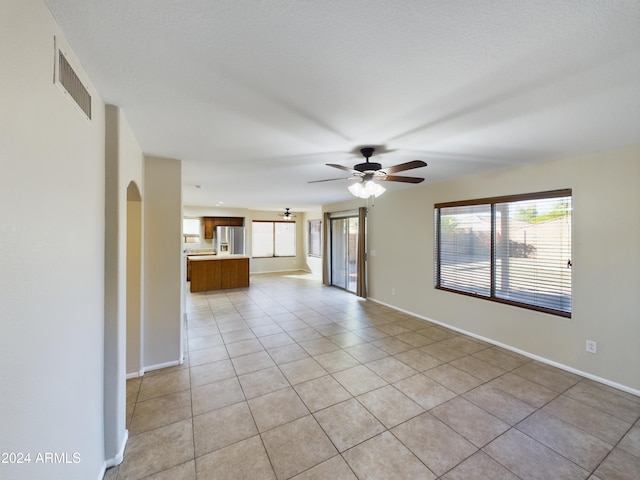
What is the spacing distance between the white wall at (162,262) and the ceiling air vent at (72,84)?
1.64 meters

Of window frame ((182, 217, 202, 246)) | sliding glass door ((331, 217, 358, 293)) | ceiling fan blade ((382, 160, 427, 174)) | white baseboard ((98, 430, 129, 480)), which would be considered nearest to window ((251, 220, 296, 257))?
window frame ((182, 217, 202, 246))

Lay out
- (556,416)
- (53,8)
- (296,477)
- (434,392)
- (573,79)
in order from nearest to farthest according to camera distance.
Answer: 1. (53,8)
2. (573,79)
3. (296,477)
4. (556,416)
5. (434,392)

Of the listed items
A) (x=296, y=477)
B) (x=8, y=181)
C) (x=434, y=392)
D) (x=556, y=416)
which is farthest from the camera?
(x=434, y=392)

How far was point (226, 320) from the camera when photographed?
4.75 metres

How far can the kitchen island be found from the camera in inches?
273

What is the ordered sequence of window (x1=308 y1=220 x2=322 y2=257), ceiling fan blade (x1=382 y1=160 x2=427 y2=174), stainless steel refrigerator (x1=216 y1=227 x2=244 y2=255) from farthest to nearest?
window (x1=308 y1=220 x2=322 y2=257)
stainless steel refrigerator (x1=216 y1=227 x2=244 y2=255)
ceiling fan blade (x1=382 y1=160 x2=427 y2=174)

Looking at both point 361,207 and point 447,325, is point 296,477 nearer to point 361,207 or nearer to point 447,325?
point 447,325

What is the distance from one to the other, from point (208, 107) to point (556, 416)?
151 inches

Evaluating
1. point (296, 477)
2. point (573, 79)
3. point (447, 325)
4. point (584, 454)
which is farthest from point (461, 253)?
point (296, 477)

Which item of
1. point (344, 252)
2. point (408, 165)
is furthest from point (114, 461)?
point (344, 252)

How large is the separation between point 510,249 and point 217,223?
8319mm

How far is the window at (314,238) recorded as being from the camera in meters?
9.67

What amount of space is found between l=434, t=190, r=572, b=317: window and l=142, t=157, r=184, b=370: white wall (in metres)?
4.03

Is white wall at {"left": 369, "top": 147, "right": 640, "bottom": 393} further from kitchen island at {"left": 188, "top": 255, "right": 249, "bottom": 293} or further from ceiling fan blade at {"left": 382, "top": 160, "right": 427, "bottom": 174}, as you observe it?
kitchen island at {"left": 188, "top": 255, "right": 249, "bottom": 293}
